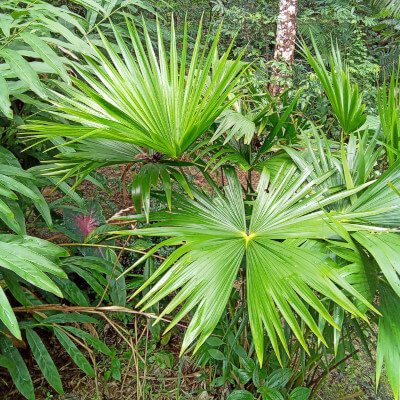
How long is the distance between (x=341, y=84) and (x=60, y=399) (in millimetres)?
1564

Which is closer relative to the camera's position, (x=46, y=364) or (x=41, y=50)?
(x=41, y=50)

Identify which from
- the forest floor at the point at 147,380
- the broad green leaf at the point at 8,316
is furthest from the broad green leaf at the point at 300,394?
the broad green leaf at the point at 8,316

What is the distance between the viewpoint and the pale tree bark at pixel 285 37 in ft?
11.3

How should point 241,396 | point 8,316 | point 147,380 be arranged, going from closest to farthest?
point 8,316
point 241,396
point 147,380

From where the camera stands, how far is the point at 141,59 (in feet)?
3.01

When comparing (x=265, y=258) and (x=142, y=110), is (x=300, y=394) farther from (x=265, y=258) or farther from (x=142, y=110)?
(x=142, y=110)

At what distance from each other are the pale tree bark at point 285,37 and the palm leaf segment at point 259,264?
2.83 meters

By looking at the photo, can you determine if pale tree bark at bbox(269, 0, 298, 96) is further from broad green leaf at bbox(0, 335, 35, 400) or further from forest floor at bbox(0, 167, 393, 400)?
broad green leaf at bbox(0, 335, 35, 400)

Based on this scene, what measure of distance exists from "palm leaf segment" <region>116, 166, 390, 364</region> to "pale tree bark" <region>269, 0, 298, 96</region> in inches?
112

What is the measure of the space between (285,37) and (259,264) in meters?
3.48

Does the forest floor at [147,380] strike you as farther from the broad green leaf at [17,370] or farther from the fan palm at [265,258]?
the fan palm at [265,258]

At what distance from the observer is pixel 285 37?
3.60 metres

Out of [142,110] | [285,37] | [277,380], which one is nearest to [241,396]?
[277,380]

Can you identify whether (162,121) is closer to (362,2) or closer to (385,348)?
(385,348)
